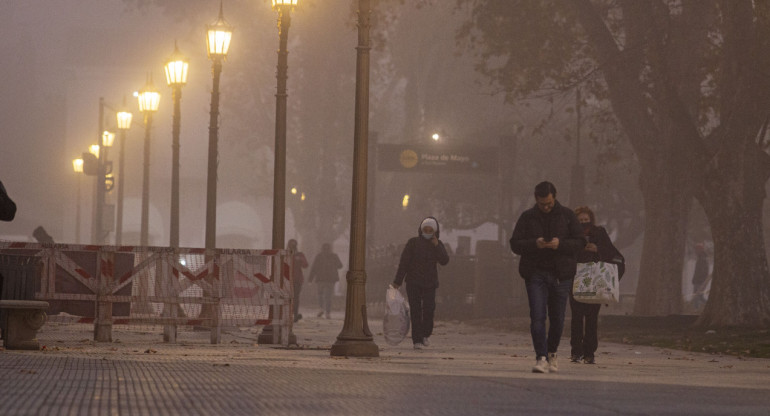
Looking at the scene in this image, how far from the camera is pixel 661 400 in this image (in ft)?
30.9

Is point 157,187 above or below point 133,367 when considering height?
above

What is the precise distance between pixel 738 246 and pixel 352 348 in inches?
350

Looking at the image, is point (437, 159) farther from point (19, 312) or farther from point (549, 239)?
point (549, 239)

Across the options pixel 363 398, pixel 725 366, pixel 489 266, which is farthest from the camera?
pixel 489 266

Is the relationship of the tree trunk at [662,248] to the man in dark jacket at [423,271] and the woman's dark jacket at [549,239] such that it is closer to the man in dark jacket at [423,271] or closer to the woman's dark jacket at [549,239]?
the man in dark jacket at [423,271]

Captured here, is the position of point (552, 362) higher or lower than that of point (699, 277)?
lower

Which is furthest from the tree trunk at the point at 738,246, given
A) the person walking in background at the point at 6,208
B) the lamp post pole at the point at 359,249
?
the person walking in background at the point at 6,208

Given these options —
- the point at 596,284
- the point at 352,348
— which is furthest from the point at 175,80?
the point at 596,284

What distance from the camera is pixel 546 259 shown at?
41.6ft

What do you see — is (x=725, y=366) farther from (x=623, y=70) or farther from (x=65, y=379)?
(x=623, y=70)

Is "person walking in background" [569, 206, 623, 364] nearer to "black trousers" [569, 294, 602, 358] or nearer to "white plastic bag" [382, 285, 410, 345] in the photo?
"black trousers" [569, 294, 602, 358]

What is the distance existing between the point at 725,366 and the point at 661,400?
5.14 m

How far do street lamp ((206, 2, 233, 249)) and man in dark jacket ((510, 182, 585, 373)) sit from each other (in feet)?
35.2

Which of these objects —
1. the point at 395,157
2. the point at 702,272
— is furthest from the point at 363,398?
the point at 702,272
